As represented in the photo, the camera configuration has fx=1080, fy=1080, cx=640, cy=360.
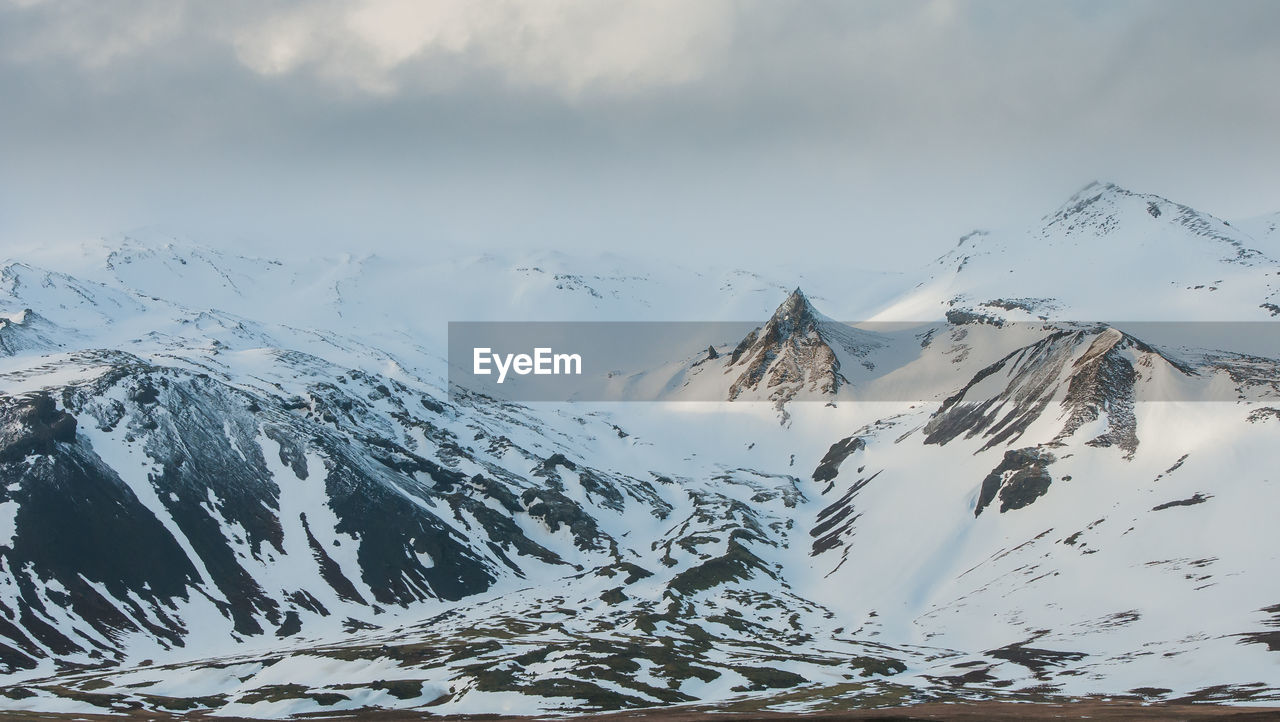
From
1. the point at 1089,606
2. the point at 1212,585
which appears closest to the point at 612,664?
the point at 1089,606

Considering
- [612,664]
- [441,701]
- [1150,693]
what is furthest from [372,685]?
[1150,693]

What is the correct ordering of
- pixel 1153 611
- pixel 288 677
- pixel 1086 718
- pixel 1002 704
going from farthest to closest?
pixel 1153 611 < pixel 288 677 < pixel 1002 704 < pixel 1086 718

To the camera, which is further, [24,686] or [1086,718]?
[24,686]

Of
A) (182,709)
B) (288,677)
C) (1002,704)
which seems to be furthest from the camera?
(288,677)

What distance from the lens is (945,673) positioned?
172m

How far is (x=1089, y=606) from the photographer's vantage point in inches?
7707

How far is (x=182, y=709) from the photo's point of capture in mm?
154875

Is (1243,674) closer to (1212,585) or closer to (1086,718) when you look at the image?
(1086,718)

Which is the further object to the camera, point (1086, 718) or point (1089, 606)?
point (1089, 606)

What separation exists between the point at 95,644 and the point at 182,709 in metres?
46.0

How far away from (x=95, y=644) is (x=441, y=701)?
71.8 meters

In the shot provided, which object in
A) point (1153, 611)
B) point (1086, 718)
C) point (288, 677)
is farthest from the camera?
point (1153, 611)

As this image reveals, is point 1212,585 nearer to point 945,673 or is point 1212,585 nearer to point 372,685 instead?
point 945,673

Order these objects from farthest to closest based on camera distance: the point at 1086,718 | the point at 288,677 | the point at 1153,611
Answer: the point at 1153,611 < the point at 288,677 < the point at 1086,718
